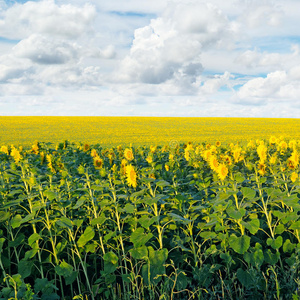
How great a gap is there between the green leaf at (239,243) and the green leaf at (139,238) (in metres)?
0.85

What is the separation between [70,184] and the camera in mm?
4238

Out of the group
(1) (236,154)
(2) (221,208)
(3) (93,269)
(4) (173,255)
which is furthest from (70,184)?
(1) (236,154)

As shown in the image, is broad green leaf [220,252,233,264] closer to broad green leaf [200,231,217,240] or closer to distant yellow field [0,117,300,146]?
broad green leaf [200,231,217,240]

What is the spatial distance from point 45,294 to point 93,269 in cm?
97

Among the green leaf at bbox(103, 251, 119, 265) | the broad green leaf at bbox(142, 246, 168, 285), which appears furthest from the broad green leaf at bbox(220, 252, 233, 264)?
the green leaf at bbox(103, 251, 119, 265)

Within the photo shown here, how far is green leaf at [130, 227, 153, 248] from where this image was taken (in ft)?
11.2

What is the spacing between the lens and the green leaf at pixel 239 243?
11.4ft

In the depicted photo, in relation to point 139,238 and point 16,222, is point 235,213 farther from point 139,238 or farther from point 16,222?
point 16,222

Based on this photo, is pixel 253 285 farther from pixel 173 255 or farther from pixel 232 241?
pixel 173 255

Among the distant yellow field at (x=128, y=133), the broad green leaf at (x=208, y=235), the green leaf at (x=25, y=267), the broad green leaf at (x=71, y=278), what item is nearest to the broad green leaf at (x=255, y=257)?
the broad green leaf at (x=208, y=235)

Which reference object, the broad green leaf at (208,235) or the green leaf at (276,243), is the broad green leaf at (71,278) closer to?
the broad green leaf at (208,235)

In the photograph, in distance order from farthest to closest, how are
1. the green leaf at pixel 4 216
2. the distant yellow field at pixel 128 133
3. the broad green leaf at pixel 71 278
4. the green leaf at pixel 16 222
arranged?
the distant yellow field at pixel 128 133, the green leaf at pixel 4 216, the green leaf at pixel 16 222, the broad green leaf at pixel 71 278

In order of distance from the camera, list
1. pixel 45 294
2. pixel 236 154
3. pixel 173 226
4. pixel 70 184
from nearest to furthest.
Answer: pixel 45 294, pixel 173 226, pixel 70 184, pixel 236 154

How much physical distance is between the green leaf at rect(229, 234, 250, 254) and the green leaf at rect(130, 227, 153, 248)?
0.85m
